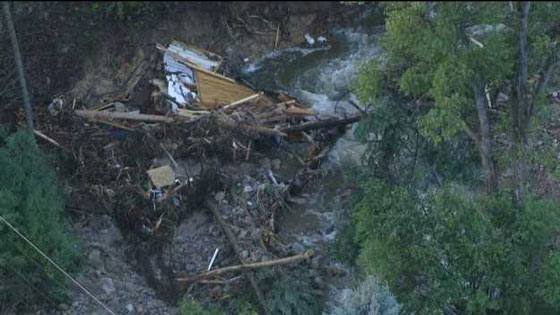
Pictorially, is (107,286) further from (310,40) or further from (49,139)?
(310,40)

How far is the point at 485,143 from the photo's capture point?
11055 mm

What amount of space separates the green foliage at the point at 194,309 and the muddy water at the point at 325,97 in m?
1.77

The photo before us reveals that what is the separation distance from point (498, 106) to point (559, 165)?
48.7 inches

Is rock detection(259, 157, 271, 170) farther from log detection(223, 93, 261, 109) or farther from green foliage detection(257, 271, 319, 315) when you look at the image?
green foliage detection(257, 271, 319, 315)

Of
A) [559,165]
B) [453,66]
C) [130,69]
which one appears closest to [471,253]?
[559,165]

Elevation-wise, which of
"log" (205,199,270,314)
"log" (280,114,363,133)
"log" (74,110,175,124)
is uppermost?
"log" (74,110,175,124)

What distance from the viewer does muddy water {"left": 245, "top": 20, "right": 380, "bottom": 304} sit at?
47.0 ft

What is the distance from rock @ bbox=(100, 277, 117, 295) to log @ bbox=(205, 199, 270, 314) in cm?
170

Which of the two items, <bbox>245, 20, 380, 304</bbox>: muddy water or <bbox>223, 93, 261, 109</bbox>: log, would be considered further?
<bbox>223, 93, 261, 109</bbox>: log

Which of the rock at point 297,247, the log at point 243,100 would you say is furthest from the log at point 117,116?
the rock at point 297,247

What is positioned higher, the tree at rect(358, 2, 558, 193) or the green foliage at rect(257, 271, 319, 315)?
the tree at rect(358, 2, 558, 193)

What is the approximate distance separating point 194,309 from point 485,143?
13.1 ft

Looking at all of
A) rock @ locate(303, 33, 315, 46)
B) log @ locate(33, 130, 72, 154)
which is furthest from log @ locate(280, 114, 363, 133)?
rock @ locate(303, 33, 315, 46)

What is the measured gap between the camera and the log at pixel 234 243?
41.1 ft
